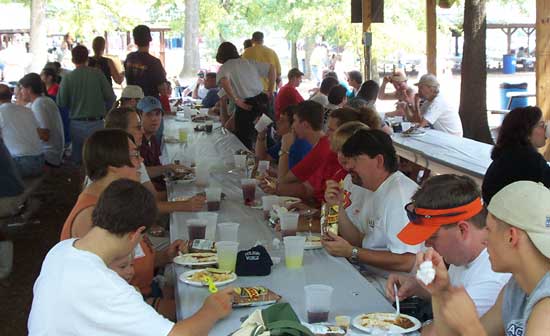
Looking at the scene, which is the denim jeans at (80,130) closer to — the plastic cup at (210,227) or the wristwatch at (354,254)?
the plastic cup at (210,227)

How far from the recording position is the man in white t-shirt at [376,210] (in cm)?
335

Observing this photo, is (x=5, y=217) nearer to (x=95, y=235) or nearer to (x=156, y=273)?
(x=156, y=273)

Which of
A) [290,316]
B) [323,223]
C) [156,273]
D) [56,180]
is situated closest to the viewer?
[290,316]

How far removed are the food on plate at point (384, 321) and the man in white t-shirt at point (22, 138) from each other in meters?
5.22

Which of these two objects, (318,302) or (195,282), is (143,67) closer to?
(195,282)

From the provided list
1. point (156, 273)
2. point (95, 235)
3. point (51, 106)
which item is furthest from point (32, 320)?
point (51, 106)

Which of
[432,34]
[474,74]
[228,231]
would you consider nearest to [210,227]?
[228,231]

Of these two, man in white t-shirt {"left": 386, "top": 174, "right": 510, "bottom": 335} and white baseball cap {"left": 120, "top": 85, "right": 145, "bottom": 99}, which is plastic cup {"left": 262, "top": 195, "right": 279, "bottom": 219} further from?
white baseball cap {"left": 120, "top": 85, "right": 145, "bottom": 99}

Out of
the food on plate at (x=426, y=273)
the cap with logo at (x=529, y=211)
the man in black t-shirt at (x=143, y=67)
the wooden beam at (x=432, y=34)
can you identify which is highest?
the wooden beam at (x=432, y=34)

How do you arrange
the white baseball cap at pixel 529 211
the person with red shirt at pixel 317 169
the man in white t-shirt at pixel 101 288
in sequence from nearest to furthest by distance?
the white baseball cap at pixel 529 211 → the man in white t-shirt at pixel 101 288 → the person with red shirt at pixel 317 169

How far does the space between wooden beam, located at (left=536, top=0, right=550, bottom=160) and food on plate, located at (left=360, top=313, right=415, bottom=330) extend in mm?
4653

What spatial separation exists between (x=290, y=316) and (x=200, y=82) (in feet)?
43.7

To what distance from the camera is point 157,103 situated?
634 centimetres

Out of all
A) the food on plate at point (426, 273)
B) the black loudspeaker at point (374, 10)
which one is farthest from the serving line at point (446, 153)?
the food on plate at point (426, 273)
